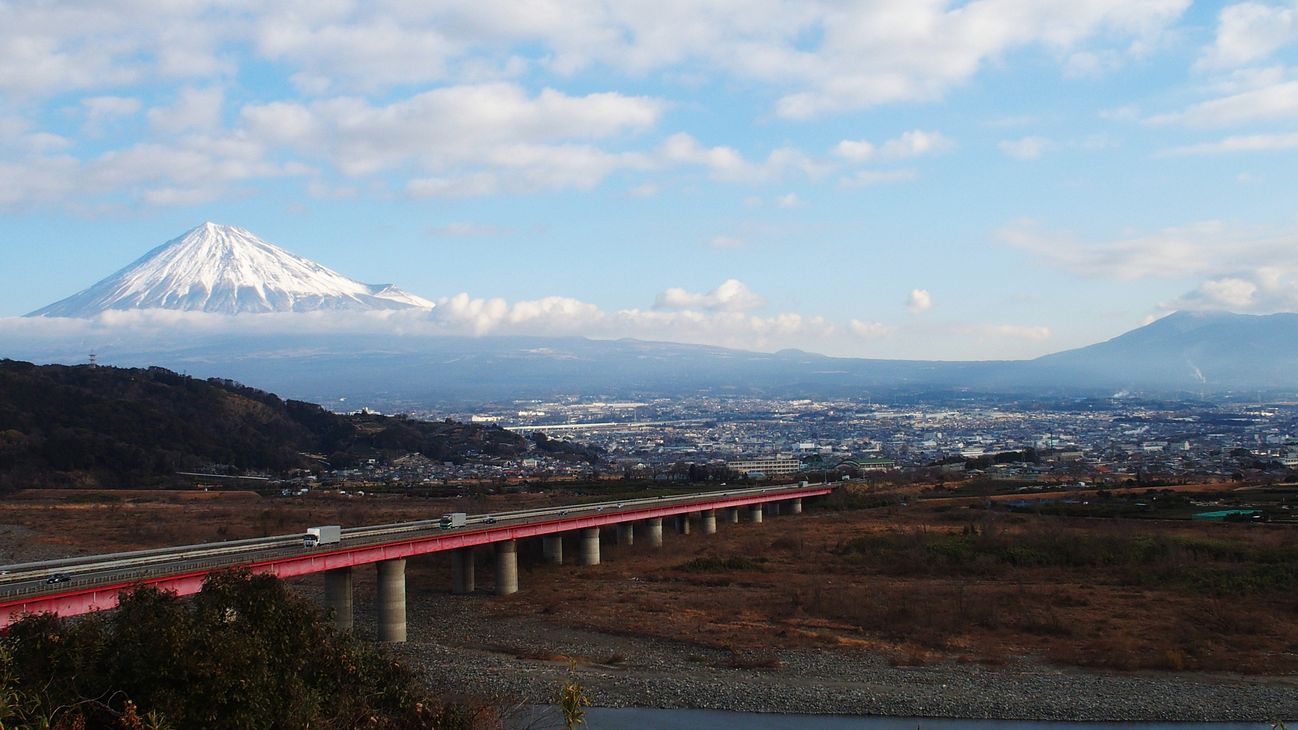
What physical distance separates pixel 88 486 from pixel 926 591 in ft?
227

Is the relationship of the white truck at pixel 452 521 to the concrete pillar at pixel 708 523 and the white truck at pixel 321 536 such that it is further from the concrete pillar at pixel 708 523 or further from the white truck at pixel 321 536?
the concrete pillar at pixel 708 523

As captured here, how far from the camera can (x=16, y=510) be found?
64938 mm

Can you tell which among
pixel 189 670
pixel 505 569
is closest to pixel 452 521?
A: pixel 505 569

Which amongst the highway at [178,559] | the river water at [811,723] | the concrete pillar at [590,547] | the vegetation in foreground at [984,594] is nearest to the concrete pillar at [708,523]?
the vegetation in foreground at [984,594]

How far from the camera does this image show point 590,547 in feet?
152

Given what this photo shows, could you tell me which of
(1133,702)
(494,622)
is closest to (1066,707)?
(1133,702)

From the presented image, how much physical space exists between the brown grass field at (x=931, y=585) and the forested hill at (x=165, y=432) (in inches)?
1142

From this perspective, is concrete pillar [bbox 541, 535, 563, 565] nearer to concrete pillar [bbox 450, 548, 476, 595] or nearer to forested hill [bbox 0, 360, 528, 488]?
concrete pillar [bbox 450, 548, 476, 595]

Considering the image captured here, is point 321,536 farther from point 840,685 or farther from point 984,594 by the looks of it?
point 984,594

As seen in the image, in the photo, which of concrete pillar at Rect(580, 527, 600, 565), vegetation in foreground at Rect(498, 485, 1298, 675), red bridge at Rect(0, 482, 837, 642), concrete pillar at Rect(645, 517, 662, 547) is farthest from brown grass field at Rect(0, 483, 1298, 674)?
red bridge at Rect(0, 482, 837, 642)

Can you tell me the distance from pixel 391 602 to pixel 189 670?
18.6 meters

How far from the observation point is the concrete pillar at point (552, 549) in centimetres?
4525

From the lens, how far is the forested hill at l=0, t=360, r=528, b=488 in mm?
86438

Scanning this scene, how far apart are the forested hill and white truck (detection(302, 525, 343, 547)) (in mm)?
59228
